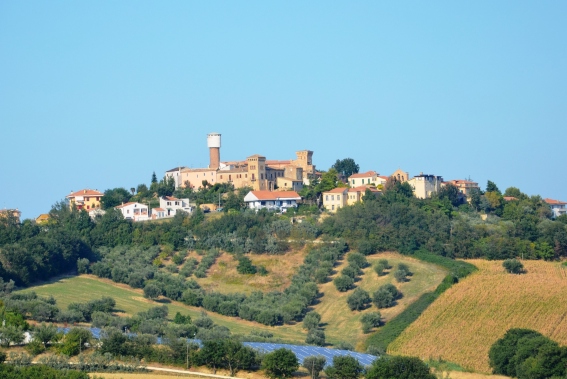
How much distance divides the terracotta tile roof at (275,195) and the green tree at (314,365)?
140ft

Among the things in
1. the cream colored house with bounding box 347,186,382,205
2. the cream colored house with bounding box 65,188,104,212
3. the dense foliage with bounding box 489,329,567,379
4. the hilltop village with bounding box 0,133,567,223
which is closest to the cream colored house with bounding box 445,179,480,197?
the hilltop village with bounding box 0,133,567,223

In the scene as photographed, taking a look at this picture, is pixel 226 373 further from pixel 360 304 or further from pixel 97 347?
pixel 360 304

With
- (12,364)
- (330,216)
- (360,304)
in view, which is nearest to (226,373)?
(12,364)

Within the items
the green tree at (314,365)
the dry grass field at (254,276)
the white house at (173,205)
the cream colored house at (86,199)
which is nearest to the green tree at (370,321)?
the dry grass field at (254,276)

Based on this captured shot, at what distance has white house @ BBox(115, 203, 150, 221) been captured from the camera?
93938 mm

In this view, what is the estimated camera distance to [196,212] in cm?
9119

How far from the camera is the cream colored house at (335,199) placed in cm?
9275

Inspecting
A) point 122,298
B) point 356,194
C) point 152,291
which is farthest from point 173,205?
point 122,298

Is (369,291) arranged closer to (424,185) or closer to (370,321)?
(370,321)

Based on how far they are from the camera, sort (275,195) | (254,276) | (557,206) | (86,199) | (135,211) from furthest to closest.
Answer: (557,206) → (86,199) → (135,211) → (275,195) → (254,276)

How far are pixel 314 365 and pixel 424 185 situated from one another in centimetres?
→ 4737

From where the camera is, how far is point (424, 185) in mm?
95625

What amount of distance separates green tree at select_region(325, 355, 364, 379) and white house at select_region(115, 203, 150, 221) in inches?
1818

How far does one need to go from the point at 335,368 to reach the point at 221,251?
118 feet
